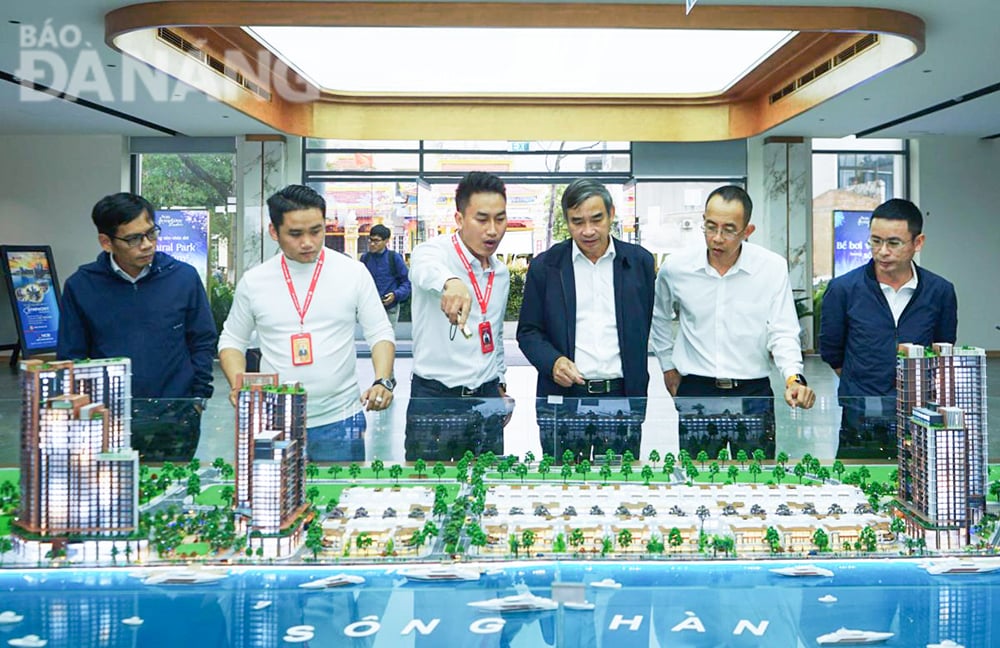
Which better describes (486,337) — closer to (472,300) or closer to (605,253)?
(472,300)

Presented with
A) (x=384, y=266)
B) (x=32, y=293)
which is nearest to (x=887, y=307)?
(x=384, y=266)

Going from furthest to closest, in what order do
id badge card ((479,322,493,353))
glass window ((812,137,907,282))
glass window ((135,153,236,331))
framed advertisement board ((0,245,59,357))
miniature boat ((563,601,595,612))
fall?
glass window ((812,137,907,282)) → glass window ((135,153,236,331)) → framed advertisement board ((0,245,59,357)) → id badge card ((479,322,493,353)) → miniature boat ((563,601,595,612))

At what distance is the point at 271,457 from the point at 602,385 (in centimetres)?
167

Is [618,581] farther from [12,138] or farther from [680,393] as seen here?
[12,138]

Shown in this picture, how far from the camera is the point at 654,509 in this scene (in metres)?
2.31

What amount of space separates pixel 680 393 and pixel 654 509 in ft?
4.81

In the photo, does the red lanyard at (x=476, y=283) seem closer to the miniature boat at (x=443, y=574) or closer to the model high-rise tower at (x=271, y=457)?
the model high-rise tower at (x=271, y=457)

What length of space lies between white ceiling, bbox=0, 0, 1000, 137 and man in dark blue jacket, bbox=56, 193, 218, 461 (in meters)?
4.36

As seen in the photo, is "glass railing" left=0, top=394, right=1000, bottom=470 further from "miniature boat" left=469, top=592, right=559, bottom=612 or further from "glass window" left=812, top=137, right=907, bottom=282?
"glass window" left=812, top=137, right=907, bottom=282

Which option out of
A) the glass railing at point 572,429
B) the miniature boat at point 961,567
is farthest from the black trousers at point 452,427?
the miniature boat at point 961,567

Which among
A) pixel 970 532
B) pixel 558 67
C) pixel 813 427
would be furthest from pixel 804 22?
pixel 970 532

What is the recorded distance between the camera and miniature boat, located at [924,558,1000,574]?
200cm

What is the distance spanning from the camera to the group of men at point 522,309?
3441 millimetres

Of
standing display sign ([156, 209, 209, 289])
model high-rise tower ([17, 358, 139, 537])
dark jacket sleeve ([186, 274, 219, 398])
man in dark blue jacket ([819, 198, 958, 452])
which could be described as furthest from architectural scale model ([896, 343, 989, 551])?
standing display sign ([156, 209, 209, 289])
